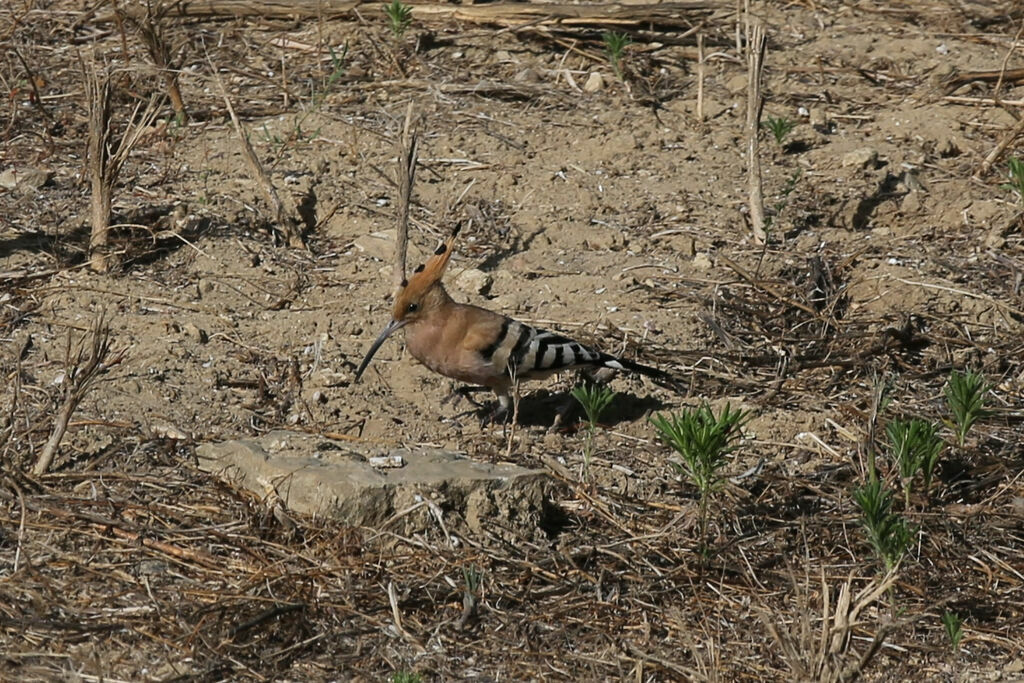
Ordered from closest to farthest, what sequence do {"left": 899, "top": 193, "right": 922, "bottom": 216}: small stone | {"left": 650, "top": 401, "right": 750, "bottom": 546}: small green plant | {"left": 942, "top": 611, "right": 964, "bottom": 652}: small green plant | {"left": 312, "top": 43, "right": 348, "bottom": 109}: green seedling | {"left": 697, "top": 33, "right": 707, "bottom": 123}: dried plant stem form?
{"left": 942, "top": 611, "right": 964, "bottom": 652}: small green plant < {"left": 650, "top": 401, "right": 750, "bottom": 546}: small green plant < {"left": 899, "top": 193, "right": 922, "bottom": 216}: small stone < {"left": 312, "top": 43, "right": 348, "bottom": 109}: green seedling < {"left": 697, "top": 33, "right": 707, "bottom": 123}: dried plant stem

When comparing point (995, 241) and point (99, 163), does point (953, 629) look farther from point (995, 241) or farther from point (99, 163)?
point (99, 163)

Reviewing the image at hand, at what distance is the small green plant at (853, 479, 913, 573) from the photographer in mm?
4109

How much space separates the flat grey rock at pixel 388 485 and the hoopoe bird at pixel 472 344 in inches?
24.2

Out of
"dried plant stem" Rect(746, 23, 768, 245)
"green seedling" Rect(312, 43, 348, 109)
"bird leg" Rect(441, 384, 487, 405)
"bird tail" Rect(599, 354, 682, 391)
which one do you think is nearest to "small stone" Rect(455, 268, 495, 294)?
"bird leg" Rect(441, 384, 487, 405)

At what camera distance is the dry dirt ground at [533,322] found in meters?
4.11

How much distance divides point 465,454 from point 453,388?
736mm

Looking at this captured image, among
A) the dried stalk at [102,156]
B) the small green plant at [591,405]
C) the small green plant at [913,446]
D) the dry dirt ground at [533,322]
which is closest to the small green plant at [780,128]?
the dry dirt ground at [533,322]

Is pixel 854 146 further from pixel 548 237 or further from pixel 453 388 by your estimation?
pixel 453 388

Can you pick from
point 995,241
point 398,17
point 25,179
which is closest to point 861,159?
point 995,241

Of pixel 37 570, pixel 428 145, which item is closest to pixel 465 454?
pixel 37 570

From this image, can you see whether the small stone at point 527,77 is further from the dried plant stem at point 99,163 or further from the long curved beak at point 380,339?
the long curved beak at point 380,339

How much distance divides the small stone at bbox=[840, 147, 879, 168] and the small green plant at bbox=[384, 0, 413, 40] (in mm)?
2421

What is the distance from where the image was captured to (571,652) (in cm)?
406

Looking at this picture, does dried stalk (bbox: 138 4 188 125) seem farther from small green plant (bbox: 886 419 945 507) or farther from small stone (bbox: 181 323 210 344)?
small green plant (bbox: 886 419 945 507)
